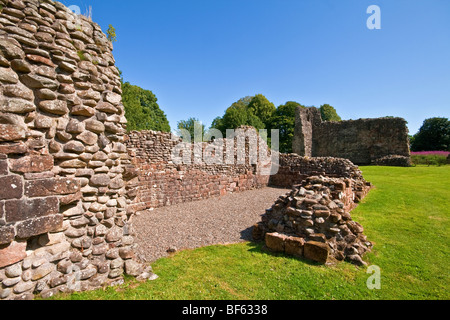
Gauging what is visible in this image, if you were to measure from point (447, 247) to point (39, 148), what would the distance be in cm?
834

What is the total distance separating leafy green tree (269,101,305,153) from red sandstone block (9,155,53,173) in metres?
37.8

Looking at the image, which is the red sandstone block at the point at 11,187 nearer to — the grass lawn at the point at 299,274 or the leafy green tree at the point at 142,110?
the grass lawn at the point at 299,274

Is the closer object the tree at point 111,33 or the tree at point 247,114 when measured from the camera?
the tree at point 111,33

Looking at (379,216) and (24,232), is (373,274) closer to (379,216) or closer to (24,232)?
(379,216)

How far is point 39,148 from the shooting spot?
2941 mm

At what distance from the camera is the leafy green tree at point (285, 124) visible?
3822 centimetres

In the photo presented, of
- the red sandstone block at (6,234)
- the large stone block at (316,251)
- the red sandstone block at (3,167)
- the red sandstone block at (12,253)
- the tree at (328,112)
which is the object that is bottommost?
the large stone block at (316,251)

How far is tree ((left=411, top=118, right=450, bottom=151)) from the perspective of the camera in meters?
35.8

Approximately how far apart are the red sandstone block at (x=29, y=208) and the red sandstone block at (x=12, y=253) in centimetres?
31

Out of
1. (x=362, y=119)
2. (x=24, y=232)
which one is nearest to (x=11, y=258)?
(x=24, y=232)

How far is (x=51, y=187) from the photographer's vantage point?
117 inches

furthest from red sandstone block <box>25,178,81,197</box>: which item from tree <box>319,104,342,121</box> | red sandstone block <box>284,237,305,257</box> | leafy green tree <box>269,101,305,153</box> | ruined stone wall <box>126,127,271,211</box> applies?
tree <box>319,104,342,121</box>

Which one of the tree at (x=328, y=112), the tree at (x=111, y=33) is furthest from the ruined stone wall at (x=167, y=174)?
the tree at (x=328, y=112)

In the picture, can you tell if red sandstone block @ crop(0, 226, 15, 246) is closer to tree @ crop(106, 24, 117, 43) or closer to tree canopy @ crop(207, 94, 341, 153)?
tree @ crop(106, 24, 117, 43)
